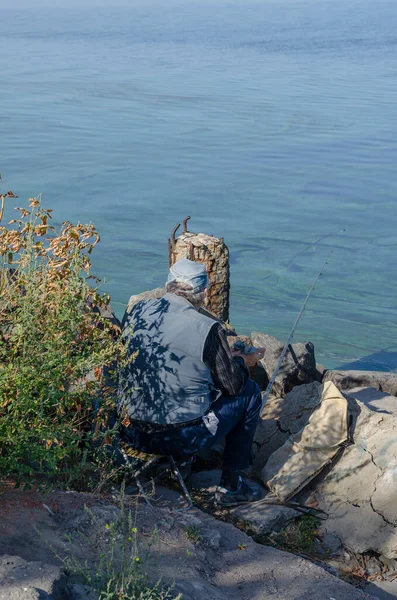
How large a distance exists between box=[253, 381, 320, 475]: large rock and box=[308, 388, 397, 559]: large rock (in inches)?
20.8

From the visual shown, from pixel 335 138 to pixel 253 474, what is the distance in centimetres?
1882

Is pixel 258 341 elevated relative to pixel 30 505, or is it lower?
lower

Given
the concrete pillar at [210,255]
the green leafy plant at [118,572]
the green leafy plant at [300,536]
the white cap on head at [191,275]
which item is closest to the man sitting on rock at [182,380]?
the white cap on head at [191,275]

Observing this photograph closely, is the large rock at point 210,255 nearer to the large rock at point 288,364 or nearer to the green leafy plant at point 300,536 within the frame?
the large rock at point 288,364

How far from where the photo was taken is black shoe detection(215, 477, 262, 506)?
5270 millimetres

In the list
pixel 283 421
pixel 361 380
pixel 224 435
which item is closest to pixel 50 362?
pixel 224 435

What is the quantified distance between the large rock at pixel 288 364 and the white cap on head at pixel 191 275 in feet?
7.35

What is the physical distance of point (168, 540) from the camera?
14.1 ft

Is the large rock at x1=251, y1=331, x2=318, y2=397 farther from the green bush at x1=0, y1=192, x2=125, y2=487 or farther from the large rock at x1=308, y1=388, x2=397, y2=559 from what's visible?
the green bush at x1=0, y1=192, x2=125, y2=487

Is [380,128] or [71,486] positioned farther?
[380,128]

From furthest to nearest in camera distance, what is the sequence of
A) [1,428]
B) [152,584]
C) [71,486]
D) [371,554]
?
1. [371,554]
2. [71,486]
3. [1,428]
4. [152,584]

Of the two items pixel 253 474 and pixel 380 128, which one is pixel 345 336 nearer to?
pixel 253 474

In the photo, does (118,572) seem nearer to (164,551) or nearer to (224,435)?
(164,551)

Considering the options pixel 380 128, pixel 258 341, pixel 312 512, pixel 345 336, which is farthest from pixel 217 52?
pixel 312 512
